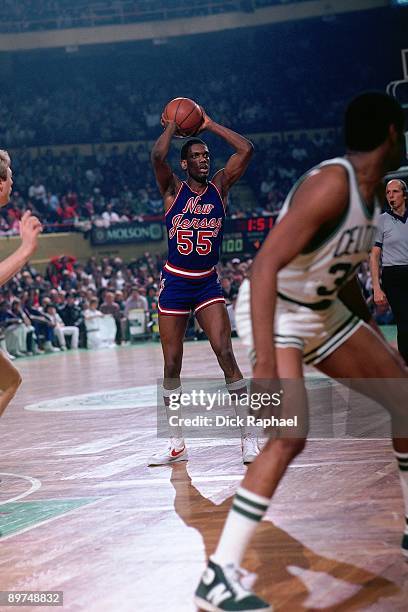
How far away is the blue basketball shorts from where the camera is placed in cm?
607

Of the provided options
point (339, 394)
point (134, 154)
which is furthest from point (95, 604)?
point (134, 154)

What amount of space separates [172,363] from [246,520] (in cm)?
314

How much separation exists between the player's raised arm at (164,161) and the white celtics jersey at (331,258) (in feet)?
8.79

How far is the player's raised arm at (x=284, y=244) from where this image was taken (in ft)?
9.74

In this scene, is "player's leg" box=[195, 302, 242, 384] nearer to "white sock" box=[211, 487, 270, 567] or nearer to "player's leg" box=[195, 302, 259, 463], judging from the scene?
"player's leg" box=[195, 302, 259, 463]

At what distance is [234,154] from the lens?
6.01 meters

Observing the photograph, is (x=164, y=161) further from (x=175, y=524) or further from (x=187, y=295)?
(x=175, y=524)

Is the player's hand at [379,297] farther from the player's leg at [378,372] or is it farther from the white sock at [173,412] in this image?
the player's leg at [378,372]

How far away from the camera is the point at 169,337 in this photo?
6.06 metres

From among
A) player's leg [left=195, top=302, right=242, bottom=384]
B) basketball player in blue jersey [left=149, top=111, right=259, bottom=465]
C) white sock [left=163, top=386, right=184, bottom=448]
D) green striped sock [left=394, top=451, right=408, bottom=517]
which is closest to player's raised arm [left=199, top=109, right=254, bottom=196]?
basketball player in blue jersey [left=149, top=111, right=259, bottom=465]

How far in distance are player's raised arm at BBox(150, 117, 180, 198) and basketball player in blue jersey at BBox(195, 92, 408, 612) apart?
8.53ft

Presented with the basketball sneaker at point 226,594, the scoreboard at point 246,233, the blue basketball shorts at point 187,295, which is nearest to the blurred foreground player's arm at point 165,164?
the blue basketball shorts at point 187,295

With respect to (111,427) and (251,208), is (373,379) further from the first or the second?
(251,208)

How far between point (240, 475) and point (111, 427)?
2668 millimetres
